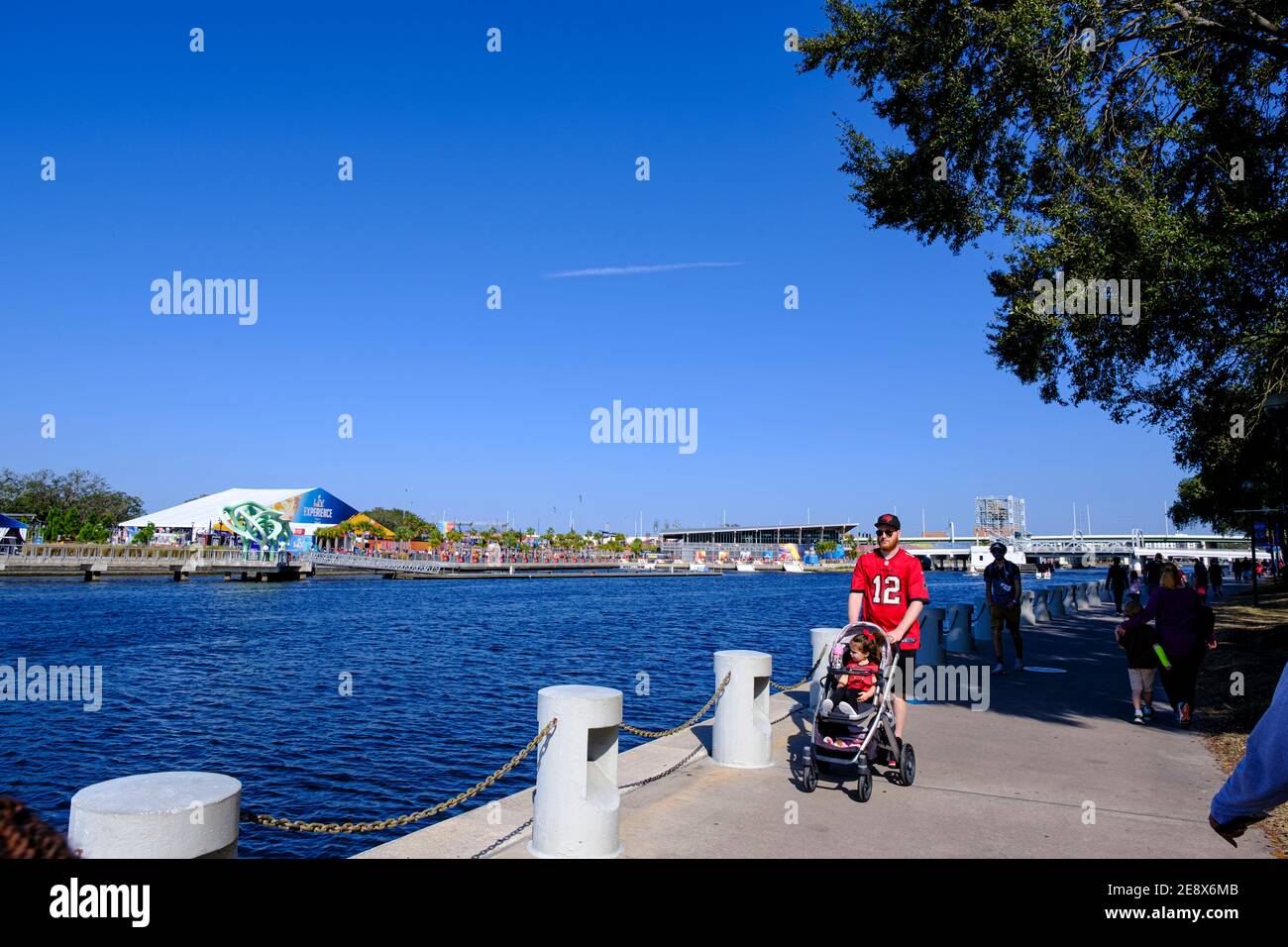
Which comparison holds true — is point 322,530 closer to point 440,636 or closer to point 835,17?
point 440,636

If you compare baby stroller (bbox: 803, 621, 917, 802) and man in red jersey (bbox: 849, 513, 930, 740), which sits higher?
man in red jersey (bbox: 849, 513, 930, 740)

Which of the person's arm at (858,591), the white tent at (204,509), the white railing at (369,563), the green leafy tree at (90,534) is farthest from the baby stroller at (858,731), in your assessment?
the white tent at (204,509)

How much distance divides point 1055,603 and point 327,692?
21617 millimetres

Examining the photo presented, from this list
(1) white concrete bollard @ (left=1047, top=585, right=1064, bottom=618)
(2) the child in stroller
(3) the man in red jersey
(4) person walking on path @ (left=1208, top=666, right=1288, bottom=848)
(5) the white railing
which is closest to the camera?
(4) person walking on path @ (left=1208, top=666, right=1288, bottom=848)

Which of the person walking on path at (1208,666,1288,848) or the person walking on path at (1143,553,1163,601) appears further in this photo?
the person walking on path at (1143,553,1163,601)

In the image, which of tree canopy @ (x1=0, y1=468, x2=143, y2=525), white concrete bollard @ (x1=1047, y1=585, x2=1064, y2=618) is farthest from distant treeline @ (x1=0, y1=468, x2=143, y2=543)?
white concrete bollard @ (x1=1047, y1=585, x2=1064, y2=618)

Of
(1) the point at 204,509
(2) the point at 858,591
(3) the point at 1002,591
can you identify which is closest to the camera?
(2) the point at 858,591

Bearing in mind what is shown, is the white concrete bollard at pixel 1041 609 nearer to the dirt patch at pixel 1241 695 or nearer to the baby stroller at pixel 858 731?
the dirt patch at pixel 1241 695

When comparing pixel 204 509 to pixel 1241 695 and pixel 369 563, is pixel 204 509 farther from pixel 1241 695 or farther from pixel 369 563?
pixel 1241 695

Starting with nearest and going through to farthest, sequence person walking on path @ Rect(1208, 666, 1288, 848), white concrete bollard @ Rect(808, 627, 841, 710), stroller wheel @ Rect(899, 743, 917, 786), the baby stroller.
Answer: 1. person walking on path @ Rect(1208, 666, 1288, 848)
2. the baby stroller
3. stroller wheel @ Rect(899, 743, 917, 786)
4. white concrete bollard @ Rect(808, 627, 841, 710)

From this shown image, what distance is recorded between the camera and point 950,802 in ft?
21.7

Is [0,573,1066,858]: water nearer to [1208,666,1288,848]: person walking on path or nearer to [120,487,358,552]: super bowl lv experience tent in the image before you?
[1208,666,1288,848]: person walking on path

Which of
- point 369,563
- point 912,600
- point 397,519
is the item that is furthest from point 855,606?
point 397,519

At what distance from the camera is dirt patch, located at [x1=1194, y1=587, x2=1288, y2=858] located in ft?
25.1
